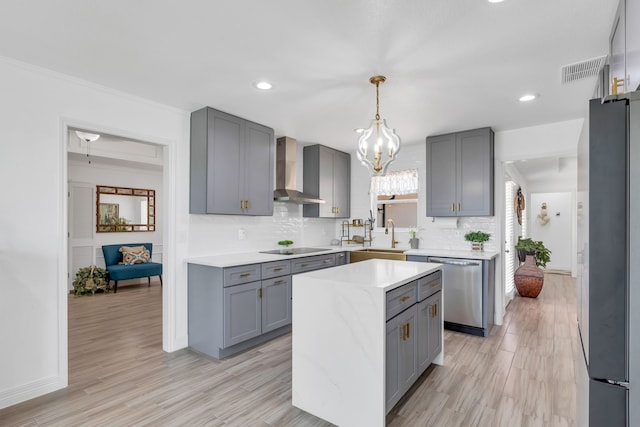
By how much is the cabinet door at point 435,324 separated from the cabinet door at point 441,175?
174 cm

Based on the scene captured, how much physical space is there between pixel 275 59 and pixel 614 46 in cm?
204

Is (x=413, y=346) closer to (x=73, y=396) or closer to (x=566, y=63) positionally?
(x=566, y=63)

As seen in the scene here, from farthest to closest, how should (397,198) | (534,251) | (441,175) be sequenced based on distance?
(534,251) → (397,198) → (441,175)

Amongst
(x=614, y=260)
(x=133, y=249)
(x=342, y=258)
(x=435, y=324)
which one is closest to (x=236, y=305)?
(x=435, y=324)

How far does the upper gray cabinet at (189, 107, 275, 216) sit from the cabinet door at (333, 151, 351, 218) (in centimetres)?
151

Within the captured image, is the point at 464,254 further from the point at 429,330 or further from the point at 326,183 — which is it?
the point at 326,183

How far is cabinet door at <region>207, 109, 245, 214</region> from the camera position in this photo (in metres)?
3.41

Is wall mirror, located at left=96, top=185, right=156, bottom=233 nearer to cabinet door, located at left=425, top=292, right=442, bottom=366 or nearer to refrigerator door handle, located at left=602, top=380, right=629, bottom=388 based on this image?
cabinet door, located at left=425, top=292, right=442, bottom=366

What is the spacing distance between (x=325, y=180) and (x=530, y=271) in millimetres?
3904

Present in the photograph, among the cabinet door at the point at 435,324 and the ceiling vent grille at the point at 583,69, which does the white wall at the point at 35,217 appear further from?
the ceiling vent grille at the point at 583,69

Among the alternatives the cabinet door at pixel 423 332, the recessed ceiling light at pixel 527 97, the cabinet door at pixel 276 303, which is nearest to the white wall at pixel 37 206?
the cabinet door at pixel 276 303

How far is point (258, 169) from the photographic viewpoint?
3951 mm

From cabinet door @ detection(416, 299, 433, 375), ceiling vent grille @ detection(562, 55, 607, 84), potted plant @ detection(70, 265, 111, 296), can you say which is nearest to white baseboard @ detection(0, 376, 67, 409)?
cabinet door @ detection(416, 299, 433, 375)

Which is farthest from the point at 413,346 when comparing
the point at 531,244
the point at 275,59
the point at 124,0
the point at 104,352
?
the point at 531,244
